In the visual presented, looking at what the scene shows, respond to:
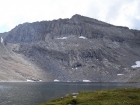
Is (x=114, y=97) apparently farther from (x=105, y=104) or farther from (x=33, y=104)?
(x=33, y=104)

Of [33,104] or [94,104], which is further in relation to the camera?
[33,104]

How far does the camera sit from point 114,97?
45.4m

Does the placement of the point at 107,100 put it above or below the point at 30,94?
above

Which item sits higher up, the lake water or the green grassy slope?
the green grassy slope

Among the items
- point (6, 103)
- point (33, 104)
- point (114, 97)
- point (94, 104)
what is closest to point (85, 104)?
point (94, 104)

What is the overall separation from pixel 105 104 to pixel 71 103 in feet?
26.4

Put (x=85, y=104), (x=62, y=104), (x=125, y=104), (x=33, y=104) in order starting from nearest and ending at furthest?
(x=125, y=104)
(x=85, y=104)
(x=62, y=104)
(x=33, y=104)

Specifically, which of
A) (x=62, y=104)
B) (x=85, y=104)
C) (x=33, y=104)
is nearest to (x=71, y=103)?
(x=62, y=104)

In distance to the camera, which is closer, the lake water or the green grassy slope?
the green grassy slope

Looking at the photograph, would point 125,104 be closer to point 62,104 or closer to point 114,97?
point 114,97

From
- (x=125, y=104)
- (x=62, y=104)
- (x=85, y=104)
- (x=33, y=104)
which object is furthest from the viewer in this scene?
(x=33, y=104)

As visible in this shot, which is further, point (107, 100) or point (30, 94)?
point (30, 94)

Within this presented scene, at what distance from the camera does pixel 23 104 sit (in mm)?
61219

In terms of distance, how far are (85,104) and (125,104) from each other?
6.32m
